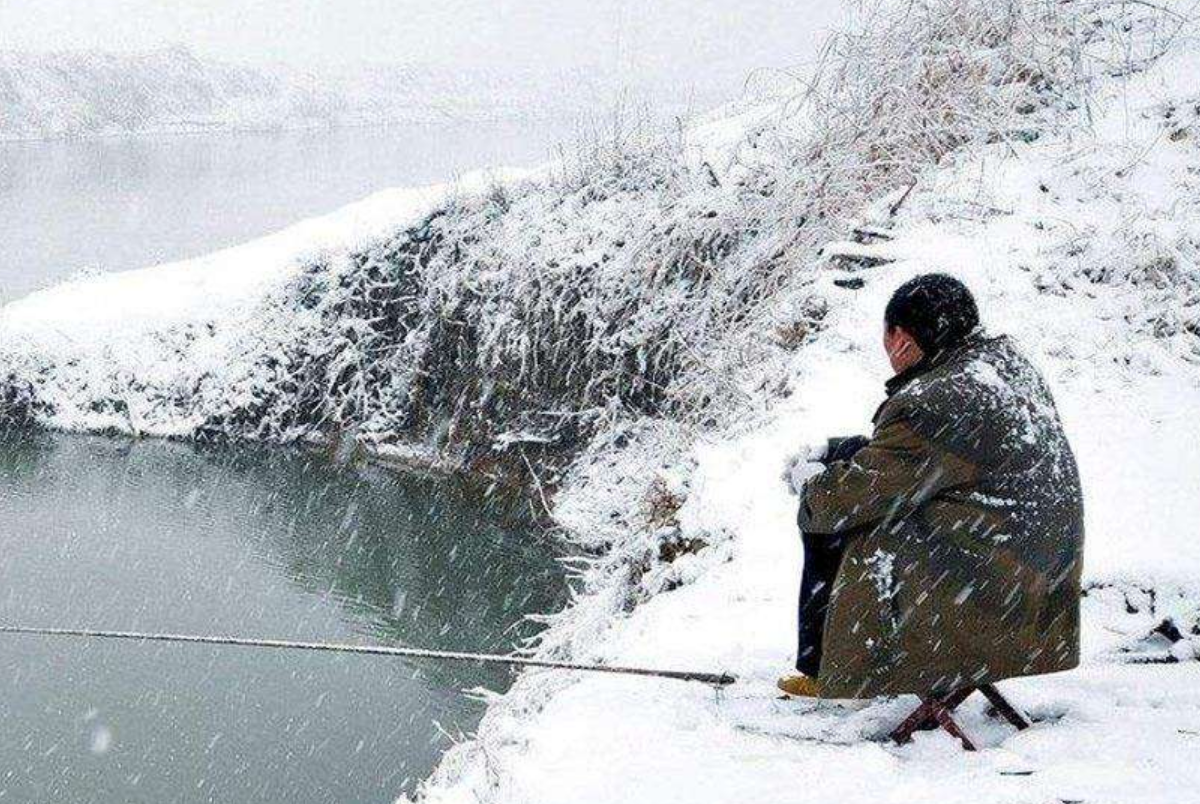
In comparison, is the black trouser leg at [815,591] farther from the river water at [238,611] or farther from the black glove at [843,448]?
the river water at [238,611]

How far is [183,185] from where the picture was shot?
5491 centimetres

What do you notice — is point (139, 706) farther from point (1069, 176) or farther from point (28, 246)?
point (28, 246)

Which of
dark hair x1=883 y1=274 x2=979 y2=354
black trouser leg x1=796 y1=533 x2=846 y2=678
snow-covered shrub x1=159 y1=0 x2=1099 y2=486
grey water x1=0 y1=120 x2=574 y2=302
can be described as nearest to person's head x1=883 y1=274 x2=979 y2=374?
dark hair x1=883 y1=274 x2=979 y2=354

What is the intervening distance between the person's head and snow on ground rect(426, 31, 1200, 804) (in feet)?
3.64

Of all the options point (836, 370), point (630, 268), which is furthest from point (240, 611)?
point (836, 370)

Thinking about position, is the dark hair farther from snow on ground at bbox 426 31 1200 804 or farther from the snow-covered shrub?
the snow-covered shrub

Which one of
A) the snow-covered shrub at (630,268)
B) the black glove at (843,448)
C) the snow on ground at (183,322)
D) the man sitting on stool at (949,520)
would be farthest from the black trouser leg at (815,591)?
the snow on ground at (183,322)

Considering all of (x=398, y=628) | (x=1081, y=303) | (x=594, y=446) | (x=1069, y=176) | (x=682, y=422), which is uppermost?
(x=1069, y=176)

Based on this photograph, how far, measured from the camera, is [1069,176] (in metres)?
6.64

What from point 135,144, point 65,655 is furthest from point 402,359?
point 135,144

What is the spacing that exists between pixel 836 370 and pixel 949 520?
320 cm

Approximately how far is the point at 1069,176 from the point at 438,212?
1575cm

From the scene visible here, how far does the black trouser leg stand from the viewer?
269cm

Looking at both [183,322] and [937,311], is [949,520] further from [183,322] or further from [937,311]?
[183,322]
